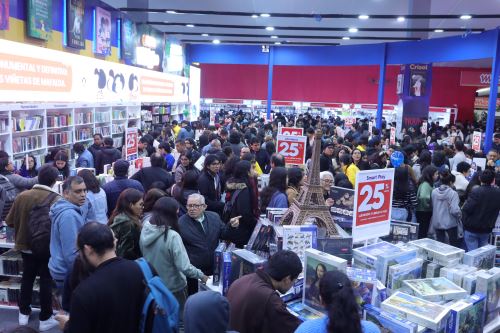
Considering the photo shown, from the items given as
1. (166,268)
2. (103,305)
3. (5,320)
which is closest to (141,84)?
(5,320)

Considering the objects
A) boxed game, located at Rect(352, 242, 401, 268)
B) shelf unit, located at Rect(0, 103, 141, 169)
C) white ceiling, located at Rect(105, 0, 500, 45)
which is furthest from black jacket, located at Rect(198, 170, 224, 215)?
white ceiling, located at Rect(105, 0, 500, 45)

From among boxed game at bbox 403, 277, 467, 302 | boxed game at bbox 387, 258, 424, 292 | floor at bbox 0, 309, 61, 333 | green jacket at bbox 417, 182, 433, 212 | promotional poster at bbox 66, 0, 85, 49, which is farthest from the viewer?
promotional poster at bbox 66, 0, 85, 49

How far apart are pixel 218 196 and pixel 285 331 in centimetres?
352

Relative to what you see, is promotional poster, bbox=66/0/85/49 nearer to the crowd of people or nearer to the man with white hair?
the crowd of people

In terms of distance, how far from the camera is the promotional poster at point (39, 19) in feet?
30.3

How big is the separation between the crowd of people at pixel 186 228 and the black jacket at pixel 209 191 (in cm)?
1

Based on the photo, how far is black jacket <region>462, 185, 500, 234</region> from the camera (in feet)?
17.9

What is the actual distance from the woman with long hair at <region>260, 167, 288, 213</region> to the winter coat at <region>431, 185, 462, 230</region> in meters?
2.09

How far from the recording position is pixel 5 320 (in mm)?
4816

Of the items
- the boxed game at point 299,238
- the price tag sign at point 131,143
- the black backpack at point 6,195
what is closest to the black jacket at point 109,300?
the boxed game at point 299,238

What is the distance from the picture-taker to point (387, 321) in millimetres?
2680

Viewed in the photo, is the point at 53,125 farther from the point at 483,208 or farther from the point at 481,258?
the point at 481,258

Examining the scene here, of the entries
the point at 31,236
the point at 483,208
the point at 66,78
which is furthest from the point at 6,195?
the point at 66,78

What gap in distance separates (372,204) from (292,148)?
13.0ft
